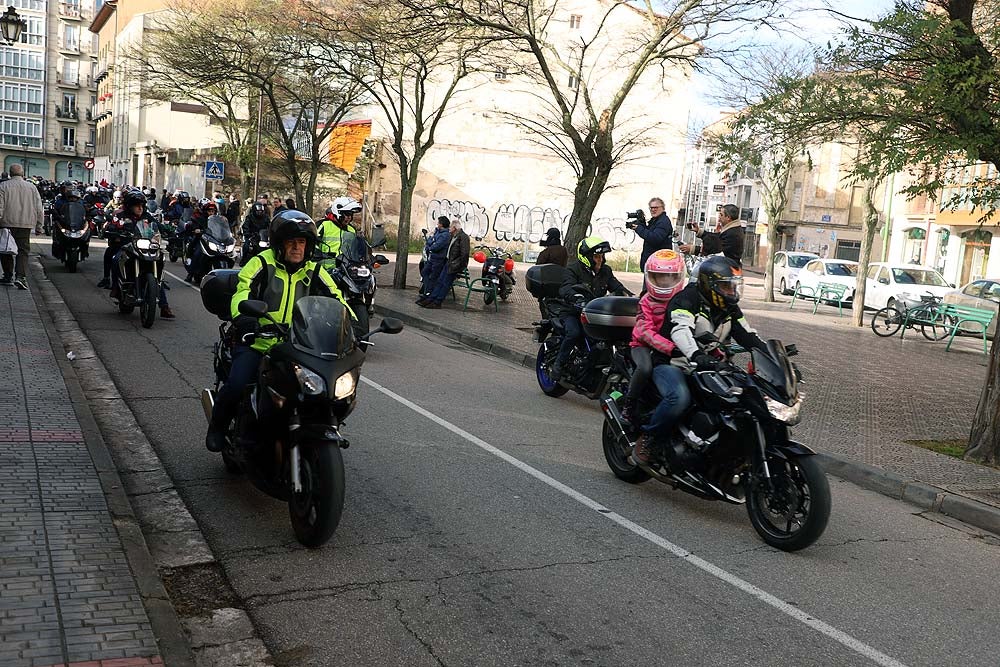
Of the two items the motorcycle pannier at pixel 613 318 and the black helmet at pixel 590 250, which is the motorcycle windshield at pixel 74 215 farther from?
the motorcycle pannier at pixel 613 318

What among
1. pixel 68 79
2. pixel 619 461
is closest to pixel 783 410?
pixel 619 461

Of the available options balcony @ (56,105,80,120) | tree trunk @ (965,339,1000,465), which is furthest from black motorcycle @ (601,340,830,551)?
balcony @ (56,105,80,120)

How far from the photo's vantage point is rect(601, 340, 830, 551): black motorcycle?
554 cm

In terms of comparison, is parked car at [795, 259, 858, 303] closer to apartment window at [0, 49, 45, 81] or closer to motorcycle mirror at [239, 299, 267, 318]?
motorcycle mirror at [239, 299, 267, 318]

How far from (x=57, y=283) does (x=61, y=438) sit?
38.8 ft

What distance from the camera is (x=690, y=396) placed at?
20.2ft

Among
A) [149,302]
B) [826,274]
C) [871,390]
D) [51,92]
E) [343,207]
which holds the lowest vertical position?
[871,390]

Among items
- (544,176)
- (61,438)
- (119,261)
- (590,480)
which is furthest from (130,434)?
(544,176)

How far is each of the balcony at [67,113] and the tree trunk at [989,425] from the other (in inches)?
3982

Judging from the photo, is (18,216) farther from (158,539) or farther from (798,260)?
(798,260)

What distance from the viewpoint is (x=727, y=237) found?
1230cm

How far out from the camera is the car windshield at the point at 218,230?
16531 mm

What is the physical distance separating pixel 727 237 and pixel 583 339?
3.20 m

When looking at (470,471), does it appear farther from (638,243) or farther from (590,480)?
(638,243)
